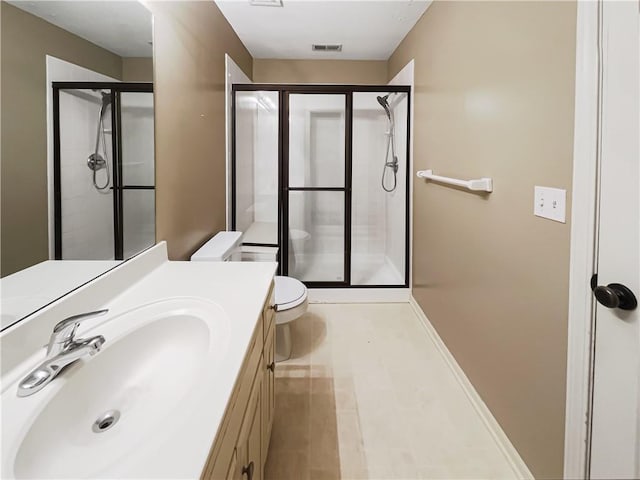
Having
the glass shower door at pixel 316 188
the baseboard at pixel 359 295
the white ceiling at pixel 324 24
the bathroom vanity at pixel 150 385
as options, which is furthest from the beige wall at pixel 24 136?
the baseboard at pixel 359 295

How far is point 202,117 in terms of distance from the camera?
256 cm

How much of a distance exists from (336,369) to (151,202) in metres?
1.42

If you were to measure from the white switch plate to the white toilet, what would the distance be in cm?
141

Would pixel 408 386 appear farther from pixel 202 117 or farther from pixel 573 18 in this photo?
pixel 202 117

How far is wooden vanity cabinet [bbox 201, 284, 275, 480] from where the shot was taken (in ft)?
2.55

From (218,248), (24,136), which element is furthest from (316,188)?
(24,136)

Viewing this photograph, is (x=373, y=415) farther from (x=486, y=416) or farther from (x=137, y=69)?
(x=137, y=69)

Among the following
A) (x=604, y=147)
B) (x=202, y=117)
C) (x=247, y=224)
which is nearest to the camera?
(x=604, y=147)

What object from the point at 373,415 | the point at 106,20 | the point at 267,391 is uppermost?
the point at 106,20

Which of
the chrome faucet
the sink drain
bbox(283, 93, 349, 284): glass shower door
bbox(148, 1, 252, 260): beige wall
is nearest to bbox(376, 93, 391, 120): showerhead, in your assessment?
bbox(283, 93, 349, 284): glass shower door

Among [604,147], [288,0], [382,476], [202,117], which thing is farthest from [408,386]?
[288,0]

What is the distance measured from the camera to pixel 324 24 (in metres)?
3.23

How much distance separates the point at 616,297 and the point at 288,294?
1.75m

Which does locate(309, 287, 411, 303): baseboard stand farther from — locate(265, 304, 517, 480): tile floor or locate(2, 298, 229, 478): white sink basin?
locate(2, 298, 229, 478): white sink basin
